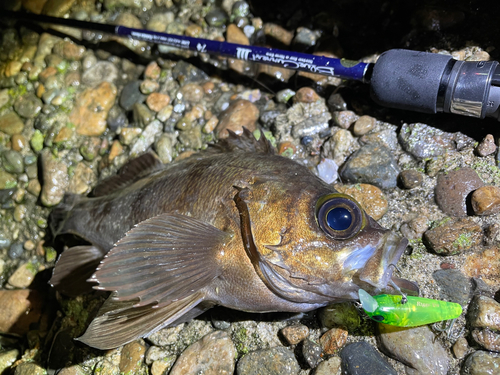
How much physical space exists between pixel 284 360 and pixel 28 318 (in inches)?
89.3

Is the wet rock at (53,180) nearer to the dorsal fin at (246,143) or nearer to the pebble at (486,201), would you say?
the dorsal fin at (246,143)

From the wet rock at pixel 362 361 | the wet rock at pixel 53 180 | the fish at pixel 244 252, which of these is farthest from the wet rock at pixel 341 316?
the wet rock at pixel 53 180

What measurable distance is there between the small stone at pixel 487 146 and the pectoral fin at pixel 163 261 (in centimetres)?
180

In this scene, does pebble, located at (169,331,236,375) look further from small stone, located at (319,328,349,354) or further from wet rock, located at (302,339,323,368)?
small stone, located at (319,328,349,354)

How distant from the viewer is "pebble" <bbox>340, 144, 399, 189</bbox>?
9.12 ft

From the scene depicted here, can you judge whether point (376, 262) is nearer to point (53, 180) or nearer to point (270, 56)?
point (270, 56)

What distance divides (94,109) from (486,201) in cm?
333

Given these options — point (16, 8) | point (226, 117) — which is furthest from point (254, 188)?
point (16, 8)

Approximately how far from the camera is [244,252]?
209 cm

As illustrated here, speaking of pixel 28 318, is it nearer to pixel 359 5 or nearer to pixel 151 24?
pixel 151 24

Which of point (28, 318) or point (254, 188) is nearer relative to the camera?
point (254, 188)

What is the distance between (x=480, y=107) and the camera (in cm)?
235

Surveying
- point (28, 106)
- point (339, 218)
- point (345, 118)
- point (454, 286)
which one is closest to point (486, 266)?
point (454, 286)

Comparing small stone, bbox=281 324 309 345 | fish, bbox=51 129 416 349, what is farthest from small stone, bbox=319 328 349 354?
fish, bbox=51 129 416 349
